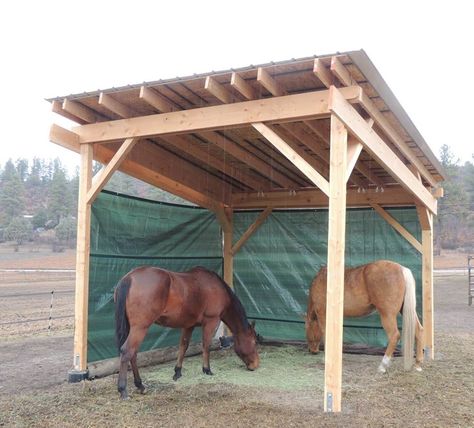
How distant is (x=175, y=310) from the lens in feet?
16.9

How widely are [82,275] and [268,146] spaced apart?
283cm

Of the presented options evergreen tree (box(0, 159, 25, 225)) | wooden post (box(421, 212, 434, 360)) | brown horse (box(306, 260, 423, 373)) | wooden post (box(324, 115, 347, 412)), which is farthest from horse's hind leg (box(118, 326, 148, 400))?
evergreen tree (box(0, 159, 25, 225))

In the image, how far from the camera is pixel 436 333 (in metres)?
8.94

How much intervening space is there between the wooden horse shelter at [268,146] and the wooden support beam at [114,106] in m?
0.01

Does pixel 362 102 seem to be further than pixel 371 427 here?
Yes

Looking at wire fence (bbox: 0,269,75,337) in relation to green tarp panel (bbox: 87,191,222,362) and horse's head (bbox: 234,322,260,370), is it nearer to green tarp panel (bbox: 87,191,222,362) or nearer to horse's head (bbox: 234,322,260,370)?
green tarp panel (bbox: 87,191,222,362)

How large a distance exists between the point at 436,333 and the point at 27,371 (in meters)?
7.17

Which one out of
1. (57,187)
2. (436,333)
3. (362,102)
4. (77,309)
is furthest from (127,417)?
(57,187)

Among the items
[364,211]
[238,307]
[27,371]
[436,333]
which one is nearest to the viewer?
[27,371]

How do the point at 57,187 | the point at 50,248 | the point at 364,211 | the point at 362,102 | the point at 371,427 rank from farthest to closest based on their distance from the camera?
1. the point at 57,187
2. the point at 50,248
3. the point at 364,211
4. the point at 362,102
5. the point at 371,427

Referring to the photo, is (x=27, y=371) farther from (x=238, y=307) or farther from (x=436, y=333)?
(x=436, y=333)

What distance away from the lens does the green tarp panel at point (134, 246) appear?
5488 millimetres

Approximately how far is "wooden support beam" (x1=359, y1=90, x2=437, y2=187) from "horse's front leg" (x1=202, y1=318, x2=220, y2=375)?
298 centimetres

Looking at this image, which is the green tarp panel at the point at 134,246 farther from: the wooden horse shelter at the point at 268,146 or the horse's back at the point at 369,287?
the horse's back at the point at 369,287
